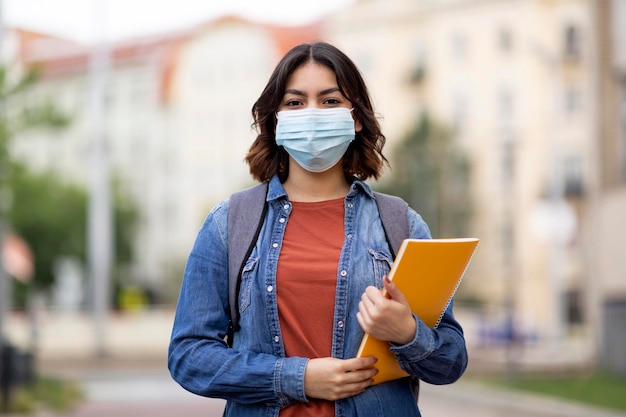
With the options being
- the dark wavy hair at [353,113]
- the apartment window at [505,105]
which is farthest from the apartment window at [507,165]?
→ the dark wavy hair at [353,113]

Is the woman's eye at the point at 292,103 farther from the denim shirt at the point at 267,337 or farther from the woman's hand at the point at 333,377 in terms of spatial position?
the woman's hand at the point at 333,377

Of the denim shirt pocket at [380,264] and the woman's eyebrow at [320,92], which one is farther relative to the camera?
the woman's eyebrow at [320,92]

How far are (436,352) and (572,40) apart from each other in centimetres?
6760

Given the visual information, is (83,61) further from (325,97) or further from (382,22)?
(325,97)

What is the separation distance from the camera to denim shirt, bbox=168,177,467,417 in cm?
355

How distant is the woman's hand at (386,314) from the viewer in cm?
343

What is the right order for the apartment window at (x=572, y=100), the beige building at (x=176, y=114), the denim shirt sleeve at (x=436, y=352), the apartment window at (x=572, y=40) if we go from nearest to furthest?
the denim shirt sleeve at (x=436, y=352) → the apartment window at (x=572, y=40) → the apartment window at (x=572, y=100) → the beige building at (x=176, y=114)

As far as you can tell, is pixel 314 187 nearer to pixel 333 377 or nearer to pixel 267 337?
pixel 267 337

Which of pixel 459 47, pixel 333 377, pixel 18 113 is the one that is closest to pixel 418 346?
pixel 333 377

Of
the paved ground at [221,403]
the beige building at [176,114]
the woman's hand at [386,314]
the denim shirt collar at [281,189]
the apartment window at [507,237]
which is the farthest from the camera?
the beige building at [176,114]

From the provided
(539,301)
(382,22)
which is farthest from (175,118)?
(539,301)

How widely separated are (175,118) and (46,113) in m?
65.4

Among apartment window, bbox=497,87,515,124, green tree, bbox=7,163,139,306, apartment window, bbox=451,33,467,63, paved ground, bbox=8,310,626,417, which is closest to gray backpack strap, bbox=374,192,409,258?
paved ground, bbox=8,310,626,417

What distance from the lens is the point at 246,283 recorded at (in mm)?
3611
